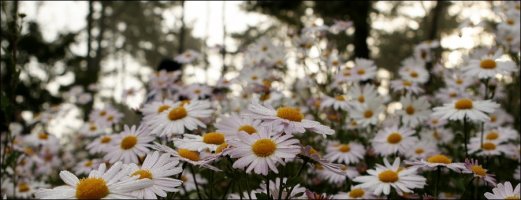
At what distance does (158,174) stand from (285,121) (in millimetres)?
497

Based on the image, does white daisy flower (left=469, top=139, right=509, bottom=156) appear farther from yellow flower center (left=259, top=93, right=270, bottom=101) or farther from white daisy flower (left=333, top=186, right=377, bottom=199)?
yellow flower center (left=259, top=93, right=270, bottom=101)

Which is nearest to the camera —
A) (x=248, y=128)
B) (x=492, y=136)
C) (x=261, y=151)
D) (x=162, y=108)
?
(x=261, y=151)

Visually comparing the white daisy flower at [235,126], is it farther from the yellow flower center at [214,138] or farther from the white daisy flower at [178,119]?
the white daisy flower at [178,119]

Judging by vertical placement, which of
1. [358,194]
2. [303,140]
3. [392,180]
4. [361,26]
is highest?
[361,26]

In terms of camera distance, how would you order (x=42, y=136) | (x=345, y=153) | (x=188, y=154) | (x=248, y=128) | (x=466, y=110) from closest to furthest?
1. (x=188, y=154)
2. (x=248, y=128)
3. (x=466, y=110)
4. (x=345, y=153)
5. (x=42, y=136)

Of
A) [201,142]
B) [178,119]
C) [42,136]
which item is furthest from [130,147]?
[42,136]

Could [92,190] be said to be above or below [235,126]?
below

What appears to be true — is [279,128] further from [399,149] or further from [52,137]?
[52,137]

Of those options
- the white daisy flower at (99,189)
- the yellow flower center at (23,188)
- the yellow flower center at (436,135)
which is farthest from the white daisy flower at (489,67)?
the yellow flower center at (23,188)

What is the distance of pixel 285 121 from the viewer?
1.84 m

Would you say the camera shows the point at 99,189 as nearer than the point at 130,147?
Yes

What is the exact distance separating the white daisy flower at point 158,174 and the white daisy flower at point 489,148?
2.26m

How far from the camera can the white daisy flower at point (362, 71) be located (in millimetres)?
4406

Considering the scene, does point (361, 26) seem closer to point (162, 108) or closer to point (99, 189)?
point (162, 108)
